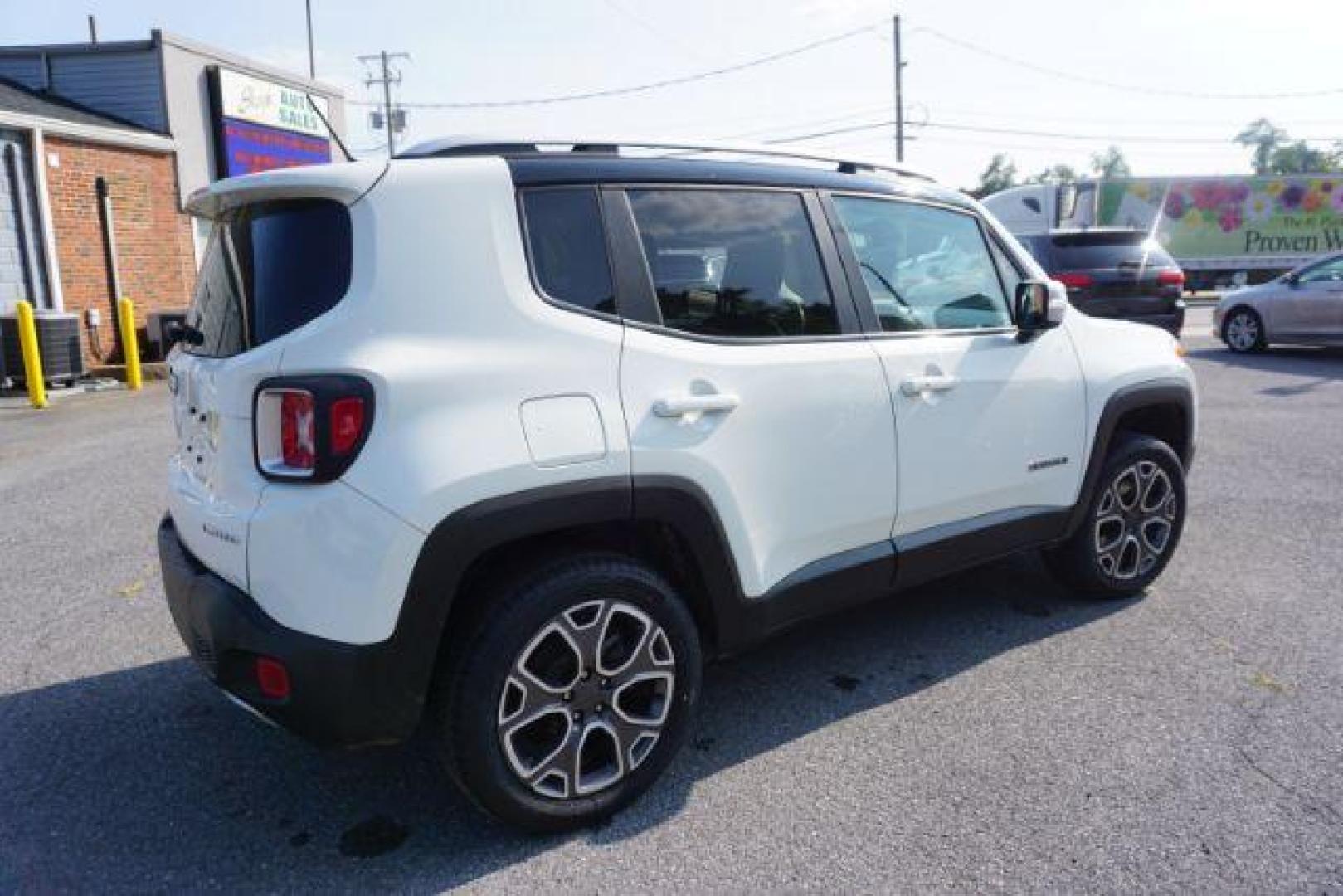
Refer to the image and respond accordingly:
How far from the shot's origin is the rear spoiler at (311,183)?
8.18 ft

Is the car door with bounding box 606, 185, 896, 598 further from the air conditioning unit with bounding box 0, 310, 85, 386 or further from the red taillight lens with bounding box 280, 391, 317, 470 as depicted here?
the air conditioning unit with bounding box 0, 310, 85, 386

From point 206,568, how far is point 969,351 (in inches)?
105

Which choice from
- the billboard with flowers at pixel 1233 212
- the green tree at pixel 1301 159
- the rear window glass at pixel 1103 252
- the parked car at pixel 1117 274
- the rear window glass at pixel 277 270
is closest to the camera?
the rear window glass at pixel 277 270

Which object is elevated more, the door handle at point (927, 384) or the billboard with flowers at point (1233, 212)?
the billboard with flowers at point (1233, 212)

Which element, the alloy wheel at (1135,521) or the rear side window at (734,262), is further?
the alloy wheel at (1135,521)

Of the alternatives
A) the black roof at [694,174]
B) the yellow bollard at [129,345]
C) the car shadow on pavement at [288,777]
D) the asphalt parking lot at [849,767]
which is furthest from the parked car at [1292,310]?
the yellow bollard at [129,345]

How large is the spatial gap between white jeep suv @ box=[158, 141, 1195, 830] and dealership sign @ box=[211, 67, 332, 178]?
49.4 feet

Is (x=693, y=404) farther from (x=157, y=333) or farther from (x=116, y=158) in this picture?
(x=116, y=158)

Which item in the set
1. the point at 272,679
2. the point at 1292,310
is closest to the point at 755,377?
the point at 272,679

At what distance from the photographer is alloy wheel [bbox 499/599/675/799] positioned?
261 centimetres

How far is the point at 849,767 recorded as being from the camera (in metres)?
3.04

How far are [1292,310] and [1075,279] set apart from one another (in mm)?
4318

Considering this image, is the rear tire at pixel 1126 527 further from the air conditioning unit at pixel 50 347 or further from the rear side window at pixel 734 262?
the air conditioning unit at pixel 50 347

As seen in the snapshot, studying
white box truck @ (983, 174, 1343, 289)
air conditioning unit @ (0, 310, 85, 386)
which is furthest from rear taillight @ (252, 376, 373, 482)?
white box truck @ (983, 174, 1343, 289)
